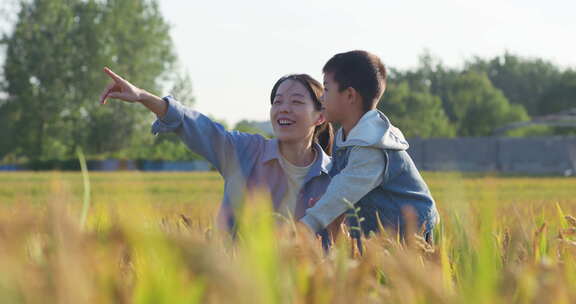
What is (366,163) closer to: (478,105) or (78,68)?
(78,68)

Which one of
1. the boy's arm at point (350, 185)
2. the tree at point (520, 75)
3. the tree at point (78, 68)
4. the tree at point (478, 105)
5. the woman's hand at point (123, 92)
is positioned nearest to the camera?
the boy's arm at point (350, 185)

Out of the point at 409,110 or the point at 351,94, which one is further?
the point at 409,110

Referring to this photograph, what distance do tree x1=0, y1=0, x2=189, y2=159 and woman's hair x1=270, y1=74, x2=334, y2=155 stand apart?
42714mm

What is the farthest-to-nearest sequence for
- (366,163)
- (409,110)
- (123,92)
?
(409,110), (366,163), (123,92)

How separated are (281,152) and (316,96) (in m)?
0.34

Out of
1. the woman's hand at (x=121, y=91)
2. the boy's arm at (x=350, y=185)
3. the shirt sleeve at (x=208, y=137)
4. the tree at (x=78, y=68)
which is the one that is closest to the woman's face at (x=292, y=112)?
the shirt sleeve at (x=208, y=137)

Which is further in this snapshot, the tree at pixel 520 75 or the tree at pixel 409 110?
the tree at pixel 520 75

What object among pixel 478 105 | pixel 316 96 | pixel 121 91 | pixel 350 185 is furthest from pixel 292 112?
pixel 478 105

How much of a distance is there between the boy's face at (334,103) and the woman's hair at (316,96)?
0.41 m

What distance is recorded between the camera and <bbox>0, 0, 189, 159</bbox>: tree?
4472 centimetres

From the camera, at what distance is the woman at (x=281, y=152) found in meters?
3.33

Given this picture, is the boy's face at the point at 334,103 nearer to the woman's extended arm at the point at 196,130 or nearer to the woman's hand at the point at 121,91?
the woman's extended arm at the point at 196,130

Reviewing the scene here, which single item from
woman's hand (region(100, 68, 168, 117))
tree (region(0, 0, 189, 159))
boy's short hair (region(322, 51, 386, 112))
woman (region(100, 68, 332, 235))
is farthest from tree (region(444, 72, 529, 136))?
woman's hand (region(100, 68, 168, 117))

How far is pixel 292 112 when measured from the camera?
11.4 feet
